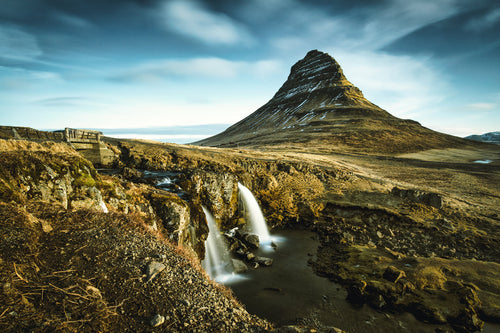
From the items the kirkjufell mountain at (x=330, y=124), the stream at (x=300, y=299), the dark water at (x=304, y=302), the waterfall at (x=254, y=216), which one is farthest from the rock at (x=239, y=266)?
the kirkjufell mountain at (x=330, y=124)

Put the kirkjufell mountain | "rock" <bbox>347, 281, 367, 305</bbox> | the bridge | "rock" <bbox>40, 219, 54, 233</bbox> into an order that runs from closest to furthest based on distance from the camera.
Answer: "rock" <bbox>40, 219, 54, 233</bbox>, "rock" <bbox>347, 281, 367, 305</bbox>, the bridge, the kirkjufell mountain

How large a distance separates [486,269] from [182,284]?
17.0 metres

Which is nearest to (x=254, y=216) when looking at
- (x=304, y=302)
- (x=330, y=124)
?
(x=304, y=302)

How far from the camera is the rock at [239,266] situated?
13.6 meters

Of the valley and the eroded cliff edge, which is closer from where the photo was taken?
the valley

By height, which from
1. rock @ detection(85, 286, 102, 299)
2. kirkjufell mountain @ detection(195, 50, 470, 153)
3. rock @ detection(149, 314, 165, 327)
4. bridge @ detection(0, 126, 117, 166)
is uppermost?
kirkjufell mountain @ detection(195, 50, 470, 153)

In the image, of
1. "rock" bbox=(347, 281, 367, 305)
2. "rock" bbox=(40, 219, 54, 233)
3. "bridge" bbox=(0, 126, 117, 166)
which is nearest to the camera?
"rock" bbox=(40, 219, 54, 233)

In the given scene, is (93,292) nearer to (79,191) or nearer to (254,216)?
(79,191)

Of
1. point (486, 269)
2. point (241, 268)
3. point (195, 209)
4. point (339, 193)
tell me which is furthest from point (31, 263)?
point (339, 193)

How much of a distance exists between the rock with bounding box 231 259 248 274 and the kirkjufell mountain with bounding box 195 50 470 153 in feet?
228

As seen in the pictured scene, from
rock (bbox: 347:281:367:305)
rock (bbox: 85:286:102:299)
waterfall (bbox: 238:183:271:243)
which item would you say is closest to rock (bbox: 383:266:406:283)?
rock (bbox: 347:281:367:305)

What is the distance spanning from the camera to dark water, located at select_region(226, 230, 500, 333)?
32.2 feet

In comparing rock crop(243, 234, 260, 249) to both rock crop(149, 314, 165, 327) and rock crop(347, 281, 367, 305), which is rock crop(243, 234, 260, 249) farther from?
rock crop(149, 314, 165, 327)

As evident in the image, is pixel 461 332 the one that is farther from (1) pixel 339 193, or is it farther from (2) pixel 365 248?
(1) pixel 339 193
